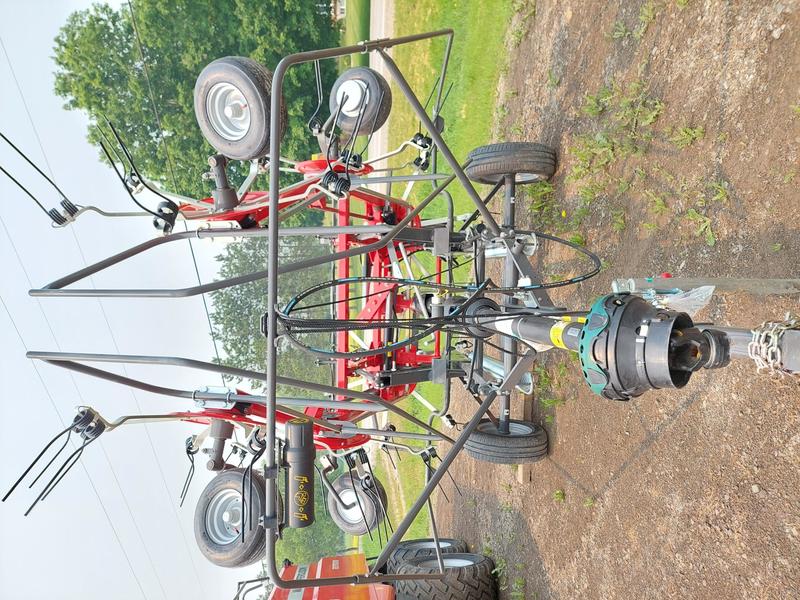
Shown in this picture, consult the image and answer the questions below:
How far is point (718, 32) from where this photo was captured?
11.6 ft

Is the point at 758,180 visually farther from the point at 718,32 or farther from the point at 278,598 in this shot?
the point at 278,598

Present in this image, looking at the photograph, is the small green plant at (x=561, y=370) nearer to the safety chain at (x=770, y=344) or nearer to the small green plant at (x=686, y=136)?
the small green plant at (x=686, y=136)

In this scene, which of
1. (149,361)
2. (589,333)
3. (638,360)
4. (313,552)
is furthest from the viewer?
(313,552)

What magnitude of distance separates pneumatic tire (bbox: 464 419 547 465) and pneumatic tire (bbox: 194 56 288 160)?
276 centimetres

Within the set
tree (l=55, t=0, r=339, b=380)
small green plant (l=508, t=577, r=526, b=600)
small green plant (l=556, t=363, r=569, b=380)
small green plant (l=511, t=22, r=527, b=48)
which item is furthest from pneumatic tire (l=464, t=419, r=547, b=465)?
tree (l=55, t=0, r=339, b=380)

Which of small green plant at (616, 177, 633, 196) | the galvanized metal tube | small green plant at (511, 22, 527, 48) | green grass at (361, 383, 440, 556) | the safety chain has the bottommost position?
green grass at (361, 383, 440, 556)

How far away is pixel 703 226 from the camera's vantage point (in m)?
3.56

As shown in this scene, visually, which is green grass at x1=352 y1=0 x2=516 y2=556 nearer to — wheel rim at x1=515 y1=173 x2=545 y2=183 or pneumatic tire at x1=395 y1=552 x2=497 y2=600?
pneumatic tire at x1=395 y1=552 x2=497 y2=600

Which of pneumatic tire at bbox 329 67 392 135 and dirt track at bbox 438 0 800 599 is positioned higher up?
pneumatic tire at bbox 329 67 392 135

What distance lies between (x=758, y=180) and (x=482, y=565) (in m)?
3.91

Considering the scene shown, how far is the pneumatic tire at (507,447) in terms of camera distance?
4.66m

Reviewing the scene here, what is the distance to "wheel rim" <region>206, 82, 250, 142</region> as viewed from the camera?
365cm

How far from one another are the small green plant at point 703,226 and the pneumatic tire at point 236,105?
2.57 metres

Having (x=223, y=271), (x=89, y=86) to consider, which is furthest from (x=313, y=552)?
(x=89, y=86)
